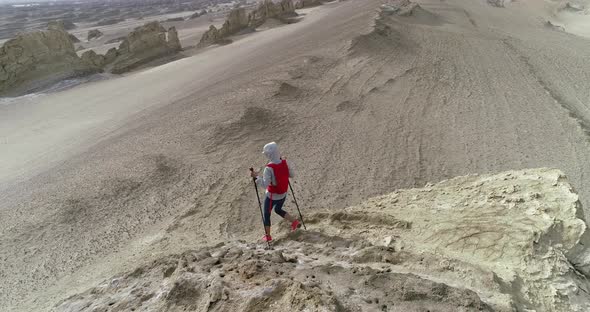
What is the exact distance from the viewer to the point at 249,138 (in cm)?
982

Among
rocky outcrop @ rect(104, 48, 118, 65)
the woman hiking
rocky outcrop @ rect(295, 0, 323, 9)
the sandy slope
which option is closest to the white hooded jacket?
the woman hiking

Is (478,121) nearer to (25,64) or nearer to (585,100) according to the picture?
(585,100)

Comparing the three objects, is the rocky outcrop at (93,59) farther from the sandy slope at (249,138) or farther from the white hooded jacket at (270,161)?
the white hooded jacket at (270,161)

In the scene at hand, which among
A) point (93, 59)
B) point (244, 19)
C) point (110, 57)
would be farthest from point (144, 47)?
point (244, 19)

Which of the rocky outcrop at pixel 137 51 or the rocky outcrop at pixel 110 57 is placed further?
the rocky outcrop at pixel 110 57

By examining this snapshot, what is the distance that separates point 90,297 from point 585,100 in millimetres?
13634

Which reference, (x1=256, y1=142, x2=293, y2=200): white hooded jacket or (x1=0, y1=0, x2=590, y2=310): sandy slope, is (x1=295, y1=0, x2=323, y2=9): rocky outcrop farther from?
(x1=256, y1=142, x2=293, y2=200): white hooded jacket

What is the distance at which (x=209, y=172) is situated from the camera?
8.52 meters

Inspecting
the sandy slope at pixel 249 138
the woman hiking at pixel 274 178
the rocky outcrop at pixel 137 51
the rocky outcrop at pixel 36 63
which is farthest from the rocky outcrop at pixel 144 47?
the woman hiking at pixel 274 178

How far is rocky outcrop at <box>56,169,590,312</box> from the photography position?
3.58 m

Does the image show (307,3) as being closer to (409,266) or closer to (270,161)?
(270,161)

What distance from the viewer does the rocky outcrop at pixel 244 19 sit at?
2803 cm

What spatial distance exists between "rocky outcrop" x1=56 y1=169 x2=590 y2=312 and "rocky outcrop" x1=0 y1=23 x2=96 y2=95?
16367mm

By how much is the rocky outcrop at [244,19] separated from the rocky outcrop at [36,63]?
9.73 m
